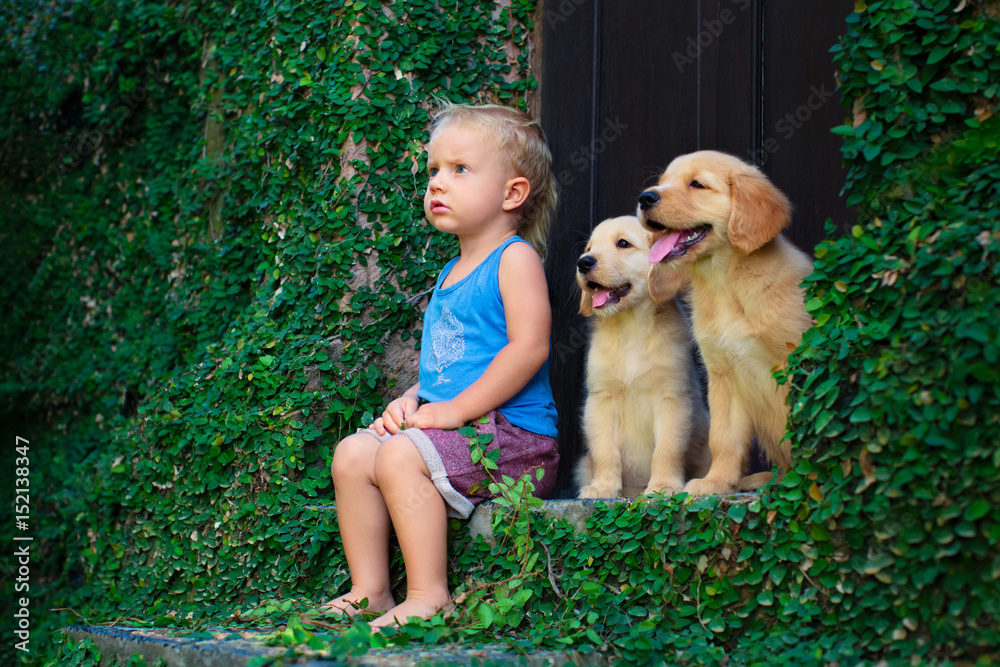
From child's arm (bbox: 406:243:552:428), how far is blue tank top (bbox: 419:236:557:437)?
2.5 inches

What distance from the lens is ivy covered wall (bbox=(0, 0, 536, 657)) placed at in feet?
12.6

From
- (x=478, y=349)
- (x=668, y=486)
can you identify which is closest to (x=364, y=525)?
(x=478, y=349)

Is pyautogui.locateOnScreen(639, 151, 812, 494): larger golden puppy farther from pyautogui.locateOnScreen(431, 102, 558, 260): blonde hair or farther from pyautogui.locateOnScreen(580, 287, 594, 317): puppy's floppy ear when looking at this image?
pyautogui.locateOnScreen(431, 102, 558, 260): blonde hair

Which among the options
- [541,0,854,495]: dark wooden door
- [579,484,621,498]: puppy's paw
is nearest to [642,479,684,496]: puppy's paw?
[579,484,621,498]: puppy's paw

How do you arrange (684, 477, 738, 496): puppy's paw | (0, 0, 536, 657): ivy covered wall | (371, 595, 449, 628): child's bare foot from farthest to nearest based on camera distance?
1. (0, 0, 536, 657): ivy covered wall
2. (684, 477, 738, 496): puppy's paw
3. (371, 595, 449, 628): child's bare foot

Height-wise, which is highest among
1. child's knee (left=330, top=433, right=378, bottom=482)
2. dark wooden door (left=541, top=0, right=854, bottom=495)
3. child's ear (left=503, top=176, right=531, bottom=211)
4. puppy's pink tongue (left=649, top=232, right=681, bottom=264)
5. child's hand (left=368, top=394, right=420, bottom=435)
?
dark wooden door (left=541, top=0, right=854, bottom=495)

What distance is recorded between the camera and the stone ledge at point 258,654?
228cm

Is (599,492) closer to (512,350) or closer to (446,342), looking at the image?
(512,350)

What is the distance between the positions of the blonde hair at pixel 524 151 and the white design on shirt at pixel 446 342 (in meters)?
0.55

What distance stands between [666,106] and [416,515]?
7.25 feet

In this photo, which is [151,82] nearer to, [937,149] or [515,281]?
[515,281]

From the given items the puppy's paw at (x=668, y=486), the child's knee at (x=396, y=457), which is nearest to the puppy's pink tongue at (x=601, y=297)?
the puppy's paw at (x=668, y=486)

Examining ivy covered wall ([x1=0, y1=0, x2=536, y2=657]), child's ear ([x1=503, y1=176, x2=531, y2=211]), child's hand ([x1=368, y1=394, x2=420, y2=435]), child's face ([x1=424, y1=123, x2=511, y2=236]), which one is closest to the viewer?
child's hand ([x1=368, y1=394, x2=420, y2=435])

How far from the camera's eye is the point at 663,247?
3.13 m
